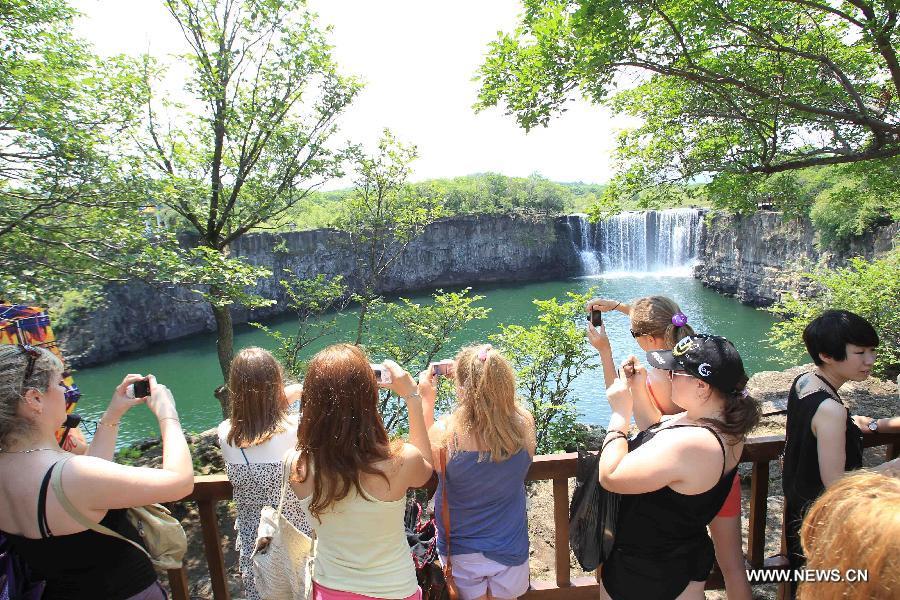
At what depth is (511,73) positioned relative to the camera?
5711 millimetres

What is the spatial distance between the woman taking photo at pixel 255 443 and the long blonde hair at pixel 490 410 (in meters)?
0.71

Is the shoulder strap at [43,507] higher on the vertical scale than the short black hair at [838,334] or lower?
lower

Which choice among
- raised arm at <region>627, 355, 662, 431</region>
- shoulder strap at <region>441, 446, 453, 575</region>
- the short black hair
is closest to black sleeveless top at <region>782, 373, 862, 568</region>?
the short black hair

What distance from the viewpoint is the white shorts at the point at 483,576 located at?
2.18m

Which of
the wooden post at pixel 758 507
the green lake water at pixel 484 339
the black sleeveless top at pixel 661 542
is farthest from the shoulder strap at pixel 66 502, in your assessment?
the green lake water at pixel 484 339

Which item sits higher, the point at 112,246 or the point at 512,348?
the point at 112,246

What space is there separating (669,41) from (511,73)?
1607mm

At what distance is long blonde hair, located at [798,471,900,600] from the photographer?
100 cm

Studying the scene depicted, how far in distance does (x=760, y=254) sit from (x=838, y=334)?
32.2 m

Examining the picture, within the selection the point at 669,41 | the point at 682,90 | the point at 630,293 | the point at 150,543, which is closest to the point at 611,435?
the point at 150,543

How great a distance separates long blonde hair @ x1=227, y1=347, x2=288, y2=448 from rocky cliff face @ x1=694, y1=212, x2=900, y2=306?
27.0 meters

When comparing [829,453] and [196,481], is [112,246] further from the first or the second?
[829,453]

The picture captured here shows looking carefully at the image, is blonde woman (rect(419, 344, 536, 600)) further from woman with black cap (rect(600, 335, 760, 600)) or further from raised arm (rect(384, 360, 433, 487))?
woman with black cap (rect(600, 335, 760, 600))

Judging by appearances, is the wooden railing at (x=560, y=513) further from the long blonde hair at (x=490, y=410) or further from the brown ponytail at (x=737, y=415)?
the brown ponytail at (x=737, y=415)
